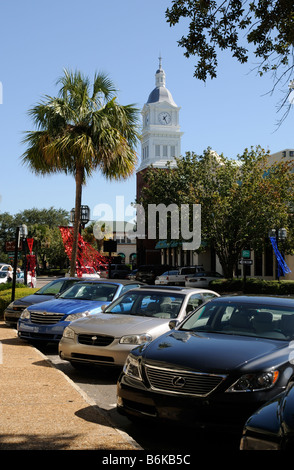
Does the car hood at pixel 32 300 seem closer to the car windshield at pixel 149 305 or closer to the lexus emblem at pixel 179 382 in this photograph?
the car windshield at pixel 149 305

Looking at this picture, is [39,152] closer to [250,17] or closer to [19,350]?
[19,350]

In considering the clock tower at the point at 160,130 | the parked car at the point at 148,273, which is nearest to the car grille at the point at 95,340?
the parked car at the point at 148,273

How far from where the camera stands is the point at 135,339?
8062mm

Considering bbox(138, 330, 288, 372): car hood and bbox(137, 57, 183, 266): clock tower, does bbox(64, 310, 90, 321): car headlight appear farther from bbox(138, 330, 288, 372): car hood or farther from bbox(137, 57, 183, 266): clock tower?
bbox(137, 57, 183, 266): clock tower

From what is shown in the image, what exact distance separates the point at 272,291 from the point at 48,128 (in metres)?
16.7

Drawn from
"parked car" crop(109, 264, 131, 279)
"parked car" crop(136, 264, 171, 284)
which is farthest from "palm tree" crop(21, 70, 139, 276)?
"parked car" crop(109, 264, 131, 279)

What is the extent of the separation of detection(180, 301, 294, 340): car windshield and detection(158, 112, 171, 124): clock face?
7842cm

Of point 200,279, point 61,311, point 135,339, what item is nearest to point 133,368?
point 135,339

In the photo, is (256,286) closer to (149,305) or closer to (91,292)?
(91,292)

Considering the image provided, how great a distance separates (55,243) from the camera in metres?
65.6

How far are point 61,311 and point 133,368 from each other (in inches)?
210

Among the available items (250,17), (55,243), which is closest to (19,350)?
(250,17)

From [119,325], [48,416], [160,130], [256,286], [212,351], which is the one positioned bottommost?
[48,416]

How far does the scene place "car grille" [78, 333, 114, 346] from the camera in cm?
819
